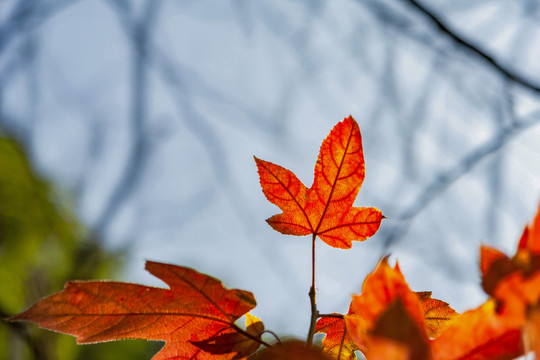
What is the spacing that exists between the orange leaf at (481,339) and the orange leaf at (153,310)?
0.15 meters

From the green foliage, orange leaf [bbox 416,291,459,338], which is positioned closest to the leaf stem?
orange leaf [bbox 416,291,459,338]

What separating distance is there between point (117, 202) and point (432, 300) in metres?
2.40

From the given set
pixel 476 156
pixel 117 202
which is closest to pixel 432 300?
pixel 476 156

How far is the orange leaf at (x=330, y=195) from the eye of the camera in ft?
1.13

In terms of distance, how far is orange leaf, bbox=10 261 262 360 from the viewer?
0.97 ft

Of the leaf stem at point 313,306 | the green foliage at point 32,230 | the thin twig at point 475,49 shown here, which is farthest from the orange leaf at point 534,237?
the green foliage at point 32,230

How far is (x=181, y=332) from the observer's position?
1.12 ft

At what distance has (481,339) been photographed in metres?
0.23

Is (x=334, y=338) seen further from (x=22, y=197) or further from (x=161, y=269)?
(x=22, y=197)

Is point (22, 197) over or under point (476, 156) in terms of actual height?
over

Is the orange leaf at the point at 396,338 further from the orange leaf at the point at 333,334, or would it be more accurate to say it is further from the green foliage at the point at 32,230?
the green foliage at the point at 32,230

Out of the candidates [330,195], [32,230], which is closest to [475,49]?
[330,195]

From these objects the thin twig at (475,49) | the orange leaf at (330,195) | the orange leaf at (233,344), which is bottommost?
the orange leaf at (233,344)

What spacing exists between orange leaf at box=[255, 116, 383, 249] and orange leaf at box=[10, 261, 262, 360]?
98 mm
